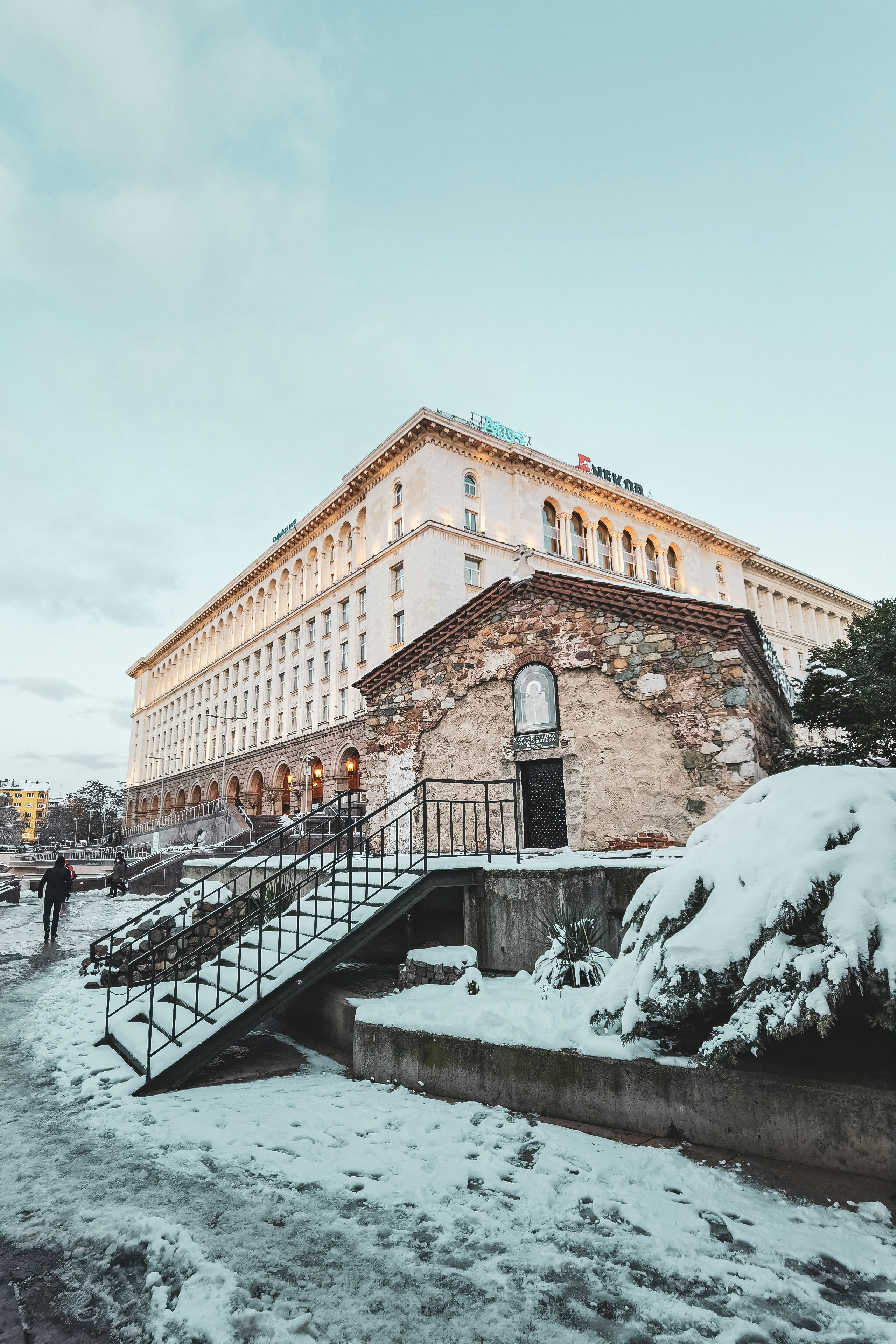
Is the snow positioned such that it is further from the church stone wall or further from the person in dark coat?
the person in dark coat

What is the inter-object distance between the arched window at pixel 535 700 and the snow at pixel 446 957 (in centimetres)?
492

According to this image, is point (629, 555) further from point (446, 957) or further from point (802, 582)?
point (446, 957)

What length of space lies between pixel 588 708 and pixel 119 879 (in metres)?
20.0

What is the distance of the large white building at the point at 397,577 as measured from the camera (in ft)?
111

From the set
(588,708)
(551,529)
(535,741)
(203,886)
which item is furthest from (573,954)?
(551,529)

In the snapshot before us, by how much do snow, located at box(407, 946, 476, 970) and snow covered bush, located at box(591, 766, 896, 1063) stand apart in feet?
7.14

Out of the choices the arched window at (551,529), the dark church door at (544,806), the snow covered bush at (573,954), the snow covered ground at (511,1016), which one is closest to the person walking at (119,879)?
the dark church door at (544,806)

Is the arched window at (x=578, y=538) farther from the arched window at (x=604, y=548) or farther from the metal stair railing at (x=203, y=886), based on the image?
the metal stair railing at (x=203, y=886)

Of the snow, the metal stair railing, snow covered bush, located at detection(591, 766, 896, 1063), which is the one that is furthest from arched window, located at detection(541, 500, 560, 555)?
snow covered bush, located at detection(591, 766, 896, 1063)

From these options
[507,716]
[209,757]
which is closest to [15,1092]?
[507,716]

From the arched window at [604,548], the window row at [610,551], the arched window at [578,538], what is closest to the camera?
the window row at [610,551]

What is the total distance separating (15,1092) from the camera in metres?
5.42

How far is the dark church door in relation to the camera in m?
11.4

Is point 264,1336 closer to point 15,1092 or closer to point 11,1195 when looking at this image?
point 11,1195
